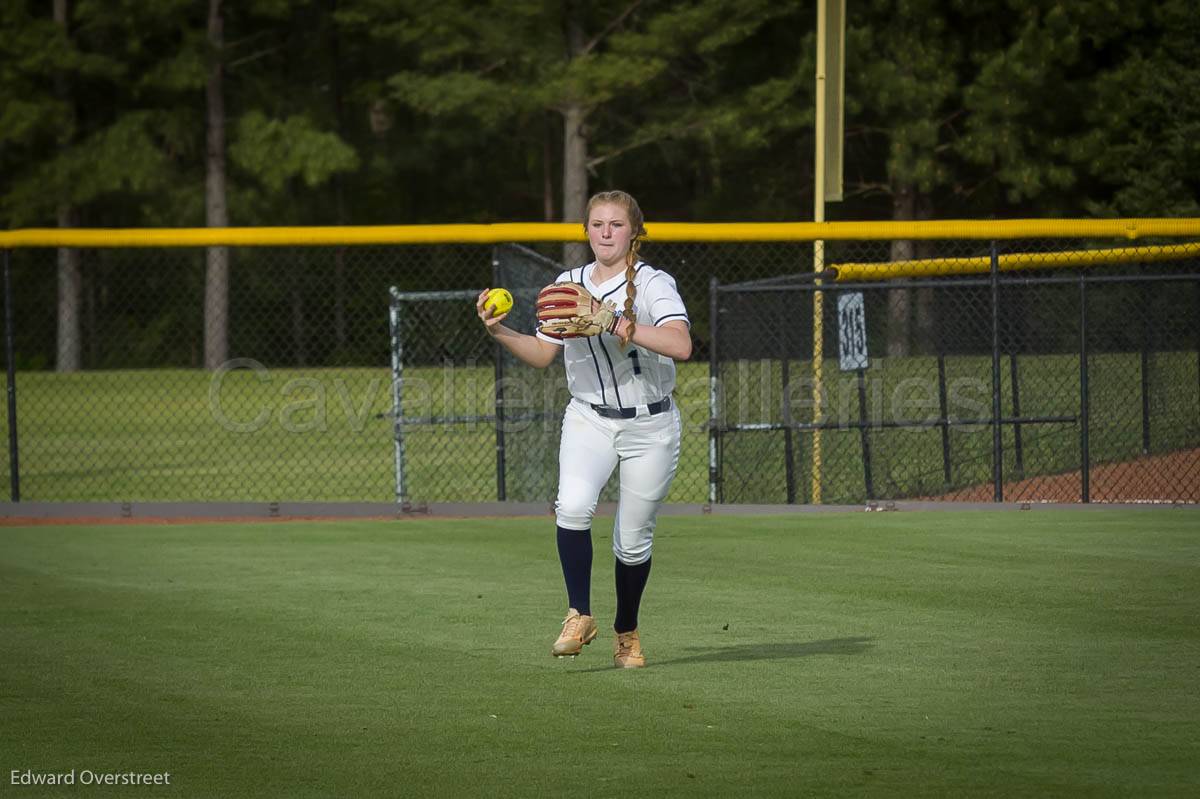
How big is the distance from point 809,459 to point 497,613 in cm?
661

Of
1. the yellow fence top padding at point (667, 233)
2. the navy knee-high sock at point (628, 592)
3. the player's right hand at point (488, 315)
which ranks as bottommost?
the navy knee-high sock at point (628, 592)

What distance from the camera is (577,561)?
22.1 ft

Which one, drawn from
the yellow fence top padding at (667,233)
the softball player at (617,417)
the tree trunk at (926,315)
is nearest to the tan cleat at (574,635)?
the softball player at (617,417)

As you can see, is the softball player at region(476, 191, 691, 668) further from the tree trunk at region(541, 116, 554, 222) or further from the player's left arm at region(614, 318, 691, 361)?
the tree trunk at region(541, 116, 554, 222)

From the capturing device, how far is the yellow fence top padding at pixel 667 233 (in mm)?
12172

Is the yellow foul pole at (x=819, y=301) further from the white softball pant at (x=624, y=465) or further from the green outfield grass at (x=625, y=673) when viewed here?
the white softball pant at (x=624, y=465)

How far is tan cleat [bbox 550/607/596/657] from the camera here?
6.69 metres

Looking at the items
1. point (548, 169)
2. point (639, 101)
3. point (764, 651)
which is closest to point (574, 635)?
point (764, 651)

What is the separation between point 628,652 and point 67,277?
104 feet

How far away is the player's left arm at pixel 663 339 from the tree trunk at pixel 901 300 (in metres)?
7.97

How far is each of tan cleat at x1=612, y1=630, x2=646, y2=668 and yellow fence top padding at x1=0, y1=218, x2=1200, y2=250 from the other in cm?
546

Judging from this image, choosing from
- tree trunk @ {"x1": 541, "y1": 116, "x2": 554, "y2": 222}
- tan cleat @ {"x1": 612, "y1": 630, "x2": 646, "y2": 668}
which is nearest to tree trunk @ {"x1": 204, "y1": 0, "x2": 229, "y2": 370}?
tree trunk @ {"x1": 541, "y1": 116, "x2": 554, "y2": 222}

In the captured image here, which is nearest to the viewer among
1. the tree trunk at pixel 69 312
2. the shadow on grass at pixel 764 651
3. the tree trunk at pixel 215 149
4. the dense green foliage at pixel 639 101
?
the shadow on grass at pixel 764 651

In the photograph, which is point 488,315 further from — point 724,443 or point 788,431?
point 724,443
